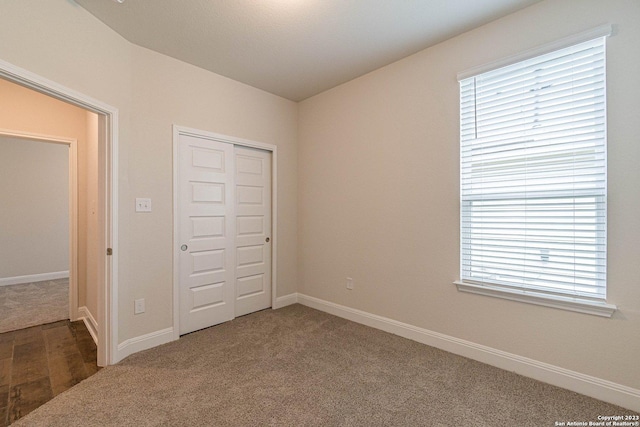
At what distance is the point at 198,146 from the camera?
304 centimetres

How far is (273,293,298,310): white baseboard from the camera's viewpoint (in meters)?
3.74

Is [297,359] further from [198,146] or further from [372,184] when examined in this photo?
[198,146]

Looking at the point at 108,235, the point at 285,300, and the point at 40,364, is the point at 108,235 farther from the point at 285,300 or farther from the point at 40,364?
the point at 285,300

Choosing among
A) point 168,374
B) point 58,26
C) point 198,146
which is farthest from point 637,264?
point 58,26

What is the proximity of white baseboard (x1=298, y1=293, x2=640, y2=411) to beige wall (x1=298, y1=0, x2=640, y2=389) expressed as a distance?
49 mm

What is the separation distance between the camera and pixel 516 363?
7.18 ft

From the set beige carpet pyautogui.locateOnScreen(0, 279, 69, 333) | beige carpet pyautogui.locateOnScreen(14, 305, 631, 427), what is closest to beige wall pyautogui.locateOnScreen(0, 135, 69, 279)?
beige carpet pyautogui.locateOnScreen(0, 279, 69, 333)

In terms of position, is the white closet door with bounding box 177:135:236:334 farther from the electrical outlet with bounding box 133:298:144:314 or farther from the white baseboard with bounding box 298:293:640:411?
the white baseboard with bounding box 298:293:640:411

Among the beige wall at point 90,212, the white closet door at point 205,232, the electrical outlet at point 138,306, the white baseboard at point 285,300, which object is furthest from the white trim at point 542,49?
the beige wall at point 90,212

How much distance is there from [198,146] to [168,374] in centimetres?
213

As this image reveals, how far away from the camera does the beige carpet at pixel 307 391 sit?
1.73m

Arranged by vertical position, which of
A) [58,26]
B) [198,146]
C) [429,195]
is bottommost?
[429,195]

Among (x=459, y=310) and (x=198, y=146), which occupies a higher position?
(x=198, y=146)

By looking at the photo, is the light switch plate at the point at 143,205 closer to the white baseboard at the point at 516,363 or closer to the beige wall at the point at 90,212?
the beige wall at the point at 90,212
